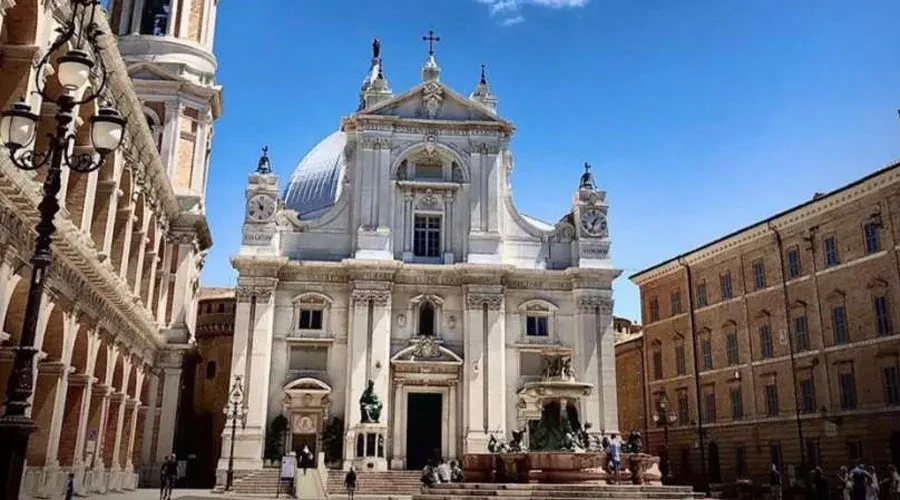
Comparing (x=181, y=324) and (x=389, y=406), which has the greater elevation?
(x=181, y=324)

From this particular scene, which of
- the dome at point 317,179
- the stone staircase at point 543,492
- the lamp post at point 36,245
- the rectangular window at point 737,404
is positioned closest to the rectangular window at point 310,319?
the dome at point 317,179

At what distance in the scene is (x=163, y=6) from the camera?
43.2 meters

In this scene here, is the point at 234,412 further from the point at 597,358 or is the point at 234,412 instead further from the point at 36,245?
the point at 36,245

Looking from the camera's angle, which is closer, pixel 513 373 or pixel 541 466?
pixel 541 466

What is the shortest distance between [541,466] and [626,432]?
29265 mm

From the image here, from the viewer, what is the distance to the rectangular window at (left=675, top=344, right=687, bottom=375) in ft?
141

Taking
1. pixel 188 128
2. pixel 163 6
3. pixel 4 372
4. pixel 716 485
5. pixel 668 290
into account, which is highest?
pixel 163 6

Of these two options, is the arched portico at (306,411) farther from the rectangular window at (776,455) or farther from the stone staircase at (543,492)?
the rectangular window at (776,455)

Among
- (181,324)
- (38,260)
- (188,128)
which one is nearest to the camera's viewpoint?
(38,260)

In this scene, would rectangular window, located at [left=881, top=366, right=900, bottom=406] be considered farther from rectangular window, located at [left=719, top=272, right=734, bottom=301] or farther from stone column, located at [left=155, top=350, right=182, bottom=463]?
stone column, located at [left=155, top=350, right=182, bottom=463]

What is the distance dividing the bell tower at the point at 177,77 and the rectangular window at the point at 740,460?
28481 mm

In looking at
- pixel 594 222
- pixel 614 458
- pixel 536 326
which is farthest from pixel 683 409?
Result: pixel 614 458

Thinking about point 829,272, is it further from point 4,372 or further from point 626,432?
point 4,372

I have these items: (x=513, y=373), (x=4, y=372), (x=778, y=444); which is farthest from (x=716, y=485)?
(x=4, y=372)
